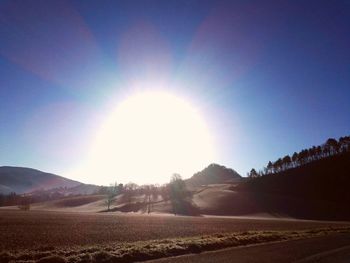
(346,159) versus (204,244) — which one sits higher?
(346,159)

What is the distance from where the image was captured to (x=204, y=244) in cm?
2948

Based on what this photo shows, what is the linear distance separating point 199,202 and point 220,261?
157632mm

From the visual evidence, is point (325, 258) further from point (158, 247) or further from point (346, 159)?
point (346, 159)

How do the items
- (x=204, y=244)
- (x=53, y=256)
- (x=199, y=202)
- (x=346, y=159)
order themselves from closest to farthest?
(x=53, y=256), (x=204, y=244), (x=199, y=202), (x=346, y=159)

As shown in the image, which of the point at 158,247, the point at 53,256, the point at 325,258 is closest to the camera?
the point at 53,256

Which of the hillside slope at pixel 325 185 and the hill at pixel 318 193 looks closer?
the hill at pixel 318 193

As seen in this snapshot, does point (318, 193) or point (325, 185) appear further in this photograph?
point (325, 185)

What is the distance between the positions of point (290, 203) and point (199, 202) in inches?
1657

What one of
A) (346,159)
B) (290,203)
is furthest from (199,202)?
(346,159)

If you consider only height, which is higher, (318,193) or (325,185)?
(325,185)

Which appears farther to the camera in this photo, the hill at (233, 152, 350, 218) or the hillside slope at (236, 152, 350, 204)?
the hillside slope at (236, 152, 350, 204)

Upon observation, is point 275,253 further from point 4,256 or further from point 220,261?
point 4,256

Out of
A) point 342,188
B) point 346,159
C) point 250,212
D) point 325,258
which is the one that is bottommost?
point 325,258

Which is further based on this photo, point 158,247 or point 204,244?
point 204,244
